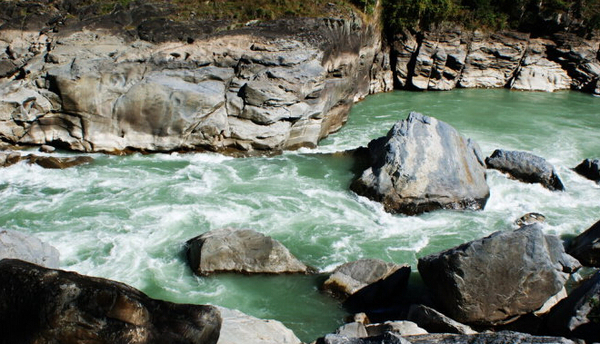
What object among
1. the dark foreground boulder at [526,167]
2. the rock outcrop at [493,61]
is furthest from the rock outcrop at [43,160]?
the rock outcrop at [493,61]

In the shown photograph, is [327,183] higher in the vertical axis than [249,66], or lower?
lower

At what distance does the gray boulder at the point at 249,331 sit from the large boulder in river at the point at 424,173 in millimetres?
7938

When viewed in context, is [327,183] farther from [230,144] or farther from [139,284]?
[139,284]

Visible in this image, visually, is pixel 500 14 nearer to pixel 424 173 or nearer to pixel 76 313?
pixel 424 173

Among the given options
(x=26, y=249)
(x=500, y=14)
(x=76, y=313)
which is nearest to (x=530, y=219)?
(x=76, y=313)

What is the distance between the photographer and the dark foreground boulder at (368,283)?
1160 cm

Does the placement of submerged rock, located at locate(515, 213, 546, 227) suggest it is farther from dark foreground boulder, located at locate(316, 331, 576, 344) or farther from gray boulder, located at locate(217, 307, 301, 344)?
gray boulder, located at locate(217, 307, 301, 344)

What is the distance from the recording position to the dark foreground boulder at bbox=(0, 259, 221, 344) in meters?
6.20

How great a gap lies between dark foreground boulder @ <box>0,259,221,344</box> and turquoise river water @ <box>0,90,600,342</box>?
14.6 feet

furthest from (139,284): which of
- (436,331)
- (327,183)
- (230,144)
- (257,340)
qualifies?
(230,144)

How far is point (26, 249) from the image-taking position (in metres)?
11.4

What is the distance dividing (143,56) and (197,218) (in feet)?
31.3

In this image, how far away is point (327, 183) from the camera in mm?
18328

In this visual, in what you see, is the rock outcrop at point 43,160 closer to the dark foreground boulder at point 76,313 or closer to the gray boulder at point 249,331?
the gray boulder at point 249,331
